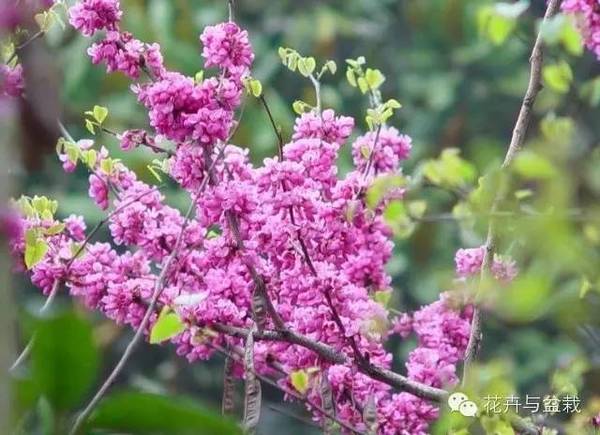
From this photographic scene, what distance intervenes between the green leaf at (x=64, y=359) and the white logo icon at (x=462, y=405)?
47 cm

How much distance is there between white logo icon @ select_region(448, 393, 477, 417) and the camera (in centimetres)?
106

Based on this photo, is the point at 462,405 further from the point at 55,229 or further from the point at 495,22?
the point at 55,229

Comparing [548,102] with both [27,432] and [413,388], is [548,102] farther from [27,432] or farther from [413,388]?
[27,432]

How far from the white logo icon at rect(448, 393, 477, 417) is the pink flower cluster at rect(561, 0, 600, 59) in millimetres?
370

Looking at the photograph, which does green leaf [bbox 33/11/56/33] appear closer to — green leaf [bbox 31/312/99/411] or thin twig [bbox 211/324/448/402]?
thin twig [bbox 211/324/448/402]

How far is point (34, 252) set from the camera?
120cm

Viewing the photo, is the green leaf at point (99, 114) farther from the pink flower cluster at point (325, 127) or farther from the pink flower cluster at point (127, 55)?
the pink flower cluster at point (325, 127)

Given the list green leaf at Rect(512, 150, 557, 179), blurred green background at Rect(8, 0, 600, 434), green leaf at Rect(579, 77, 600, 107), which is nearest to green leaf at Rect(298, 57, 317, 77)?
green leaf at Rect(579, 77, 600, 107)

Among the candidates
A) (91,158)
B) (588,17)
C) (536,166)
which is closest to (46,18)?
(91,158)

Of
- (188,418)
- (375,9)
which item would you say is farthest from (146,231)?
(375,9)

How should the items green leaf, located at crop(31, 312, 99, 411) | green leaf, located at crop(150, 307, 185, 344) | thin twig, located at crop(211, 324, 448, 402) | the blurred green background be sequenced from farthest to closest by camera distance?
the blurred green background → thin twig, located at crop(211, 324, 448, 402) → green leaf, located at crop(150, 307, 185, 344) → green leaf, located at crop(31, 312, 99, 411)

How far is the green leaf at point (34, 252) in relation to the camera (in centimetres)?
120

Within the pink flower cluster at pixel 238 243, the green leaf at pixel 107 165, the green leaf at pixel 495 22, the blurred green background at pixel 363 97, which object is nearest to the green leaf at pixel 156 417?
the green leaf at pixel 495 22

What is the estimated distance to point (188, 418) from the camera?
66 centimetres
